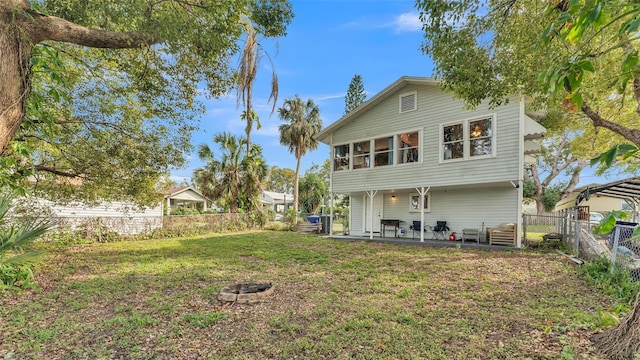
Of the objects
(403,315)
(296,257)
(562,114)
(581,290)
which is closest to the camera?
(403,315)

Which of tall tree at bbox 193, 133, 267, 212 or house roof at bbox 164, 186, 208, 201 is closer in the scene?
tall tree at bbox 193, 133, 267, 212

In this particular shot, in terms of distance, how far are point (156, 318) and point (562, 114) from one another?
17.2 m

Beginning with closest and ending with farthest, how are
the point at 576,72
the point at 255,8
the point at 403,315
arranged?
the point at 576,72
the point at 403,315
the point at 255,8

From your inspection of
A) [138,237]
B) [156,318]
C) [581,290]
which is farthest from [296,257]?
[138,237]

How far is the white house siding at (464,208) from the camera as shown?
11484 millimetres

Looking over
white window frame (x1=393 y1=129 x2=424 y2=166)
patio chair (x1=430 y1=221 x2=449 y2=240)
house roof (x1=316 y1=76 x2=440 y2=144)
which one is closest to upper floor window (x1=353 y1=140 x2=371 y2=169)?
house roof (x1=316 y1=76 x2=440 y2=144)

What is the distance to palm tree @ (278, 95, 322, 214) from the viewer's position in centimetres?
2575

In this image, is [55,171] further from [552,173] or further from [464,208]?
[552,173]

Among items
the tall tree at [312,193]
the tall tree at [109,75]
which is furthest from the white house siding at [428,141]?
the tall tree at [312,193]

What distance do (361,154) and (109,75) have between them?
10176 mm

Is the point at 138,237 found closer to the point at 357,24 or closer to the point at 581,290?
the point at 357,24

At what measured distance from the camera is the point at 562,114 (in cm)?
1385

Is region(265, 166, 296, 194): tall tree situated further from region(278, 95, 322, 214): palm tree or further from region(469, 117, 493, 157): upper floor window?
region(469, 117, 493, 157): upper floor window

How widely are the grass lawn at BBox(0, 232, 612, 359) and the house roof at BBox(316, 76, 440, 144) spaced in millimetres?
7338
